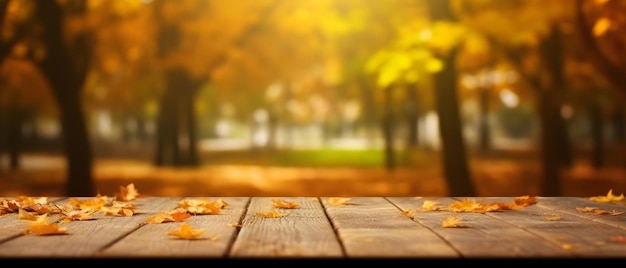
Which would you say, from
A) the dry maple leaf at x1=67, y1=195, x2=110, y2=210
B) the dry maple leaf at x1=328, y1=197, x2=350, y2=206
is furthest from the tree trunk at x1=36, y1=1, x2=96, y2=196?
the dry maple leaf at x1=328, y1=197, x2=350, y2=206

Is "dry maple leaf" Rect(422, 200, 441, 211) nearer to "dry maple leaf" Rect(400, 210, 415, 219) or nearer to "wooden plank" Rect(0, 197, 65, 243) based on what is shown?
"dry maple leaf" Rect(400, 210, 415, 219)

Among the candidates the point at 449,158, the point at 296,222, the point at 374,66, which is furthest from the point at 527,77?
the point at 296,222

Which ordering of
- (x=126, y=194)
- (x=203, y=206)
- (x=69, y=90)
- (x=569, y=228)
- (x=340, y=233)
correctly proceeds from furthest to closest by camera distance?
(x=69, y=90) → (x=126, y=194) → (x=203, y=206) → (x=569, y=228) → (x=340, y=233)

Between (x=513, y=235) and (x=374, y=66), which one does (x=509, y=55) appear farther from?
(x=513, y=235)

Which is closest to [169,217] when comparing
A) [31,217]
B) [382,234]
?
[31,217]

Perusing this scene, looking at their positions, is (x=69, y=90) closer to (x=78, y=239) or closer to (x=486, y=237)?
(x=78, y=239)
